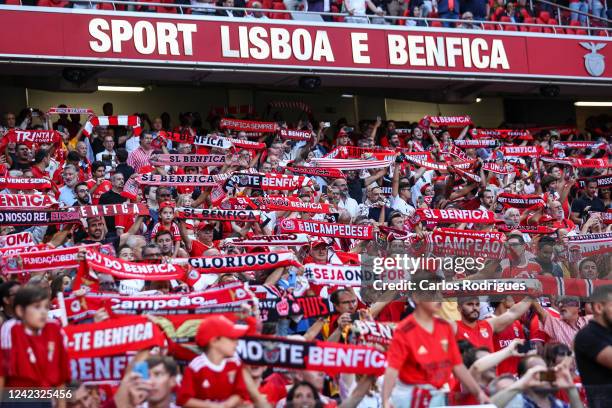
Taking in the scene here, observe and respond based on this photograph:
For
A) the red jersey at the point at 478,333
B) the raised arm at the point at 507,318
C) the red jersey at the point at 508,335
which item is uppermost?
the raised arm at the point at 507,318

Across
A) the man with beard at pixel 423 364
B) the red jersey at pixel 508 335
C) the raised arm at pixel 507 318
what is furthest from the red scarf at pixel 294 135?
the man with beard at pixel 423 364

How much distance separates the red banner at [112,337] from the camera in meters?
7.86

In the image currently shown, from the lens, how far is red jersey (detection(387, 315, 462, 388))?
771 cm

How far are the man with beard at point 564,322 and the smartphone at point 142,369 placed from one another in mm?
4213

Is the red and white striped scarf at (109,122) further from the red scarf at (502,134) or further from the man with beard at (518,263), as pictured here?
the red scarf at (502,134)

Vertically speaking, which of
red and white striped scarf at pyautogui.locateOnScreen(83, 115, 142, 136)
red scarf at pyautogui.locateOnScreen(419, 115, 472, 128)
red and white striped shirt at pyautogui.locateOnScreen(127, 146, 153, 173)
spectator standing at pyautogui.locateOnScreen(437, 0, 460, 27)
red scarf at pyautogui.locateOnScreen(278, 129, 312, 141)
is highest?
spectator standing at pyautogui.locateOnScreen(437, 0, 460, 27)

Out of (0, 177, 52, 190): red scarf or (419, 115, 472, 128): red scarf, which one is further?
(419, 115, 472, 128): red scarf

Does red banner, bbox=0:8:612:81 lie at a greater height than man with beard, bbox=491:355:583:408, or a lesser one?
greater

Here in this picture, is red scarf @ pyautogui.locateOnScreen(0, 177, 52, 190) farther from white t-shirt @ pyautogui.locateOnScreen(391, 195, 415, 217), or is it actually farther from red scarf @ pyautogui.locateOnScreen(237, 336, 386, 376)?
red scarf @ pyautogui.locateOnScreen(237, 336, 386, 376)

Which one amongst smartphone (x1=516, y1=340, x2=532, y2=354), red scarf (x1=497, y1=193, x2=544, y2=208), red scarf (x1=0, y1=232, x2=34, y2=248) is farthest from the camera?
red scarf (x1=497, y1=193, x2=544, y2=208)

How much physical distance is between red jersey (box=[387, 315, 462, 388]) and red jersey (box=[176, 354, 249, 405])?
0.99 metres

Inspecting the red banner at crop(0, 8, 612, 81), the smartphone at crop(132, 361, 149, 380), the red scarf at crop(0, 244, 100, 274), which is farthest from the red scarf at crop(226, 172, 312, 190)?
the smartphone at crop(132, 361, 149, 380)

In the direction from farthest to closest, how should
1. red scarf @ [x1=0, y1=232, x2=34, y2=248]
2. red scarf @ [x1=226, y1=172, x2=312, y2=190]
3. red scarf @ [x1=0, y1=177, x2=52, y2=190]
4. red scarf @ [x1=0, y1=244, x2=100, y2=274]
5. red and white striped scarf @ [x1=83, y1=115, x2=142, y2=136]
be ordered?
red and white striped scarf @ [x1=83, y1=115, x2=142, y2=136], red scarf @ [x1=226, y1=172, x2=312, y2=190], red scarf @ [x1=0, y1=177, x2=52, y2=190], red scarf @ [x1=0, y1=232, x2=34, y2=248], red scarf @ [x1=0, y1=244, x2=100, y2=274]

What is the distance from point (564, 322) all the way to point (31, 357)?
5.00m
